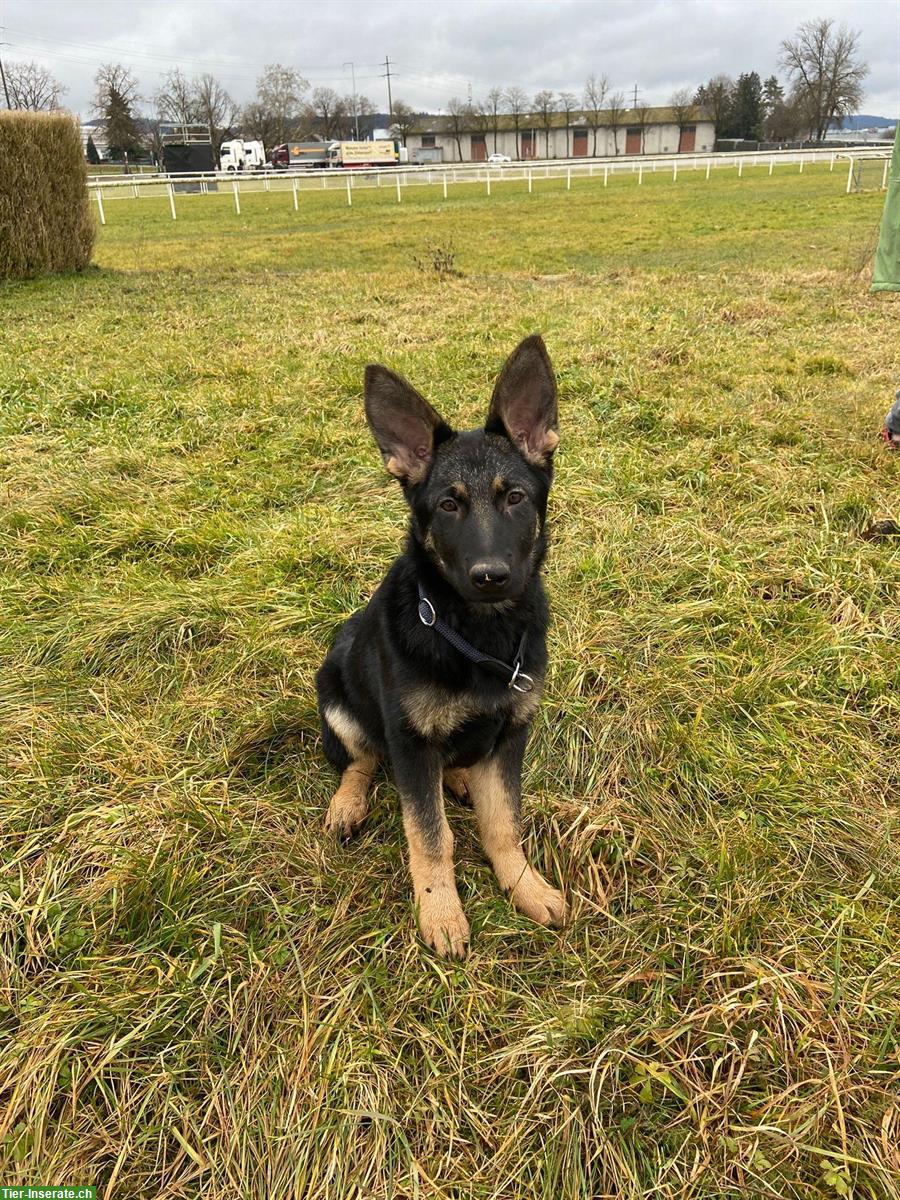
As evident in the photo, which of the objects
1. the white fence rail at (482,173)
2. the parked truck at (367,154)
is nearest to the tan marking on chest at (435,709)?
the white fence rail at (482,173)

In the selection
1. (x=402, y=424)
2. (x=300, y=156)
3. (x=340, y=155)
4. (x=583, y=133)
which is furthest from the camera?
(x=583, y=133)

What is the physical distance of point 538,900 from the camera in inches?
100

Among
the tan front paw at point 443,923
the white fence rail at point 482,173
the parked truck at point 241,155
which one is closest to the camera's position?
the tan front paw at point 443,923

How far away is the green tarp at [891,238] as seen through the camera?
6.93 meters

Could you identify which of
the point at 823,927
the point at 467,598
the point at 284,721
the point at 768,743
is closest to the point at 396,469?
the point at 467,598

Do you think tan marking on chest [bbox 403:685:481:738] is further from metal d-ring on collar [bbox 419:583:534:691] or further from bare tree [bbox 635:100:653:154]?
bare tree [bbox 635:100:653:154]

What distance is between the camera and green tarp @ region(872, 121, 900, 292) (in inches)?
273

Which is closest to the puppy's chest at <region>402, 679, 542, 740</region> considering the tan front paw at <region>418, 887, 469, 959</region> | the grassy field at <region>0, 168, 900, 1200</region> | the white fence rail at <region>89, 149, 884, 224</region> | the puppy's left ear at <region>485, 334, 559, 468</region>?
the tan front paw at <region>418, 887, 469, 959</region>

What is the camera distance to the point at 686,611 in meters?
3.89

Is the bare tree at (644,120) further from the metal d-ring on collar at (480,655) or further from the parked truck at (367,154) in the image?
the metal d-ring on collar at (480,655)

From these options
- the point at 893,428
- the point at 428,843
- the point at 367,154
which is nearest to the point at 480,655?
the point at 428,843

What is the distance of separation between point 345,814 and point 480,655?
963mm

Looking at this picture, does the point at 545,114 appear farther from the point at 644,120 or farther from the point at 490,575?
the point at 490,575

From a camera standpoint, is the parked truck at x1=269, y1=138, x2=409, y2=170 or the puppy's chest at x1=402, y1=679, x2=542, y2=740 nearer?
the puppy's chest at x1=402, y1=679, x2=542, y2=740
